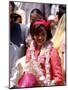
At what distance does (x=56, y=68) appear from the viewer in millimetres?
1741

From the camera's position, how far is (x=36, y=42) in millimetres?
1718

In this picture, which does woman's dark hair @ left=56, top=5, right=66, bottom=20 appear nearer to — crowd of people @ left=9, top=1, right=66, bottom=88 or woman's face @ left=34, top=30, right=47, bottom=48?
crowd of people @ left=9, top=1, right=66, bottom=88

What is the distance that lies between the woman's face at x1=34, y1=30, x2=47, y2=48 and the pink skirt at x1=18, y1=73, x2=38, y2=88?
242mm

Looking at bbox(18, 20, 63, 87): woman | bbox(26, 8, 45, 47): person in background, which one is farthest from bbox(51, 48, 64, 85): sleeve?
bbox(26, 8, 45, 47): person in background

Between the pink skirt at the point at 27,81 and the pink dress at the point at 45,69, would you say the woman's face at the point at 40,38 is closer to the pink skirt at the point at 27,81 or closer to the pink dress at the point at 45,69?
the pink dress at the point at 45,69

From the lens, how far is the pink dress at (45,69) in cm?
168

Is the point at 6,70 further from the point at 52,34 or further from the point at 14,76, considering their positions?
the point at 52,34

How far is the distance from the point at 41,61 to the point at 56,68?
14cm

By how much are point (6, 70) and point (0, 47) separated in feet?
0.59

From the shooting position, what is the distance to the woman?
1.69m

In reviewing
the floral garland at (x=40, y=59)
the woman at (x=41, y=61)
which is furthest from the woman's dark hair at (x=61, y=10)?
the floral garland at (x=40, y=59)

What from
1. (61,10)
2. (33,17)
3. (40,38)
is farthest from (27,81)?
(61,10)

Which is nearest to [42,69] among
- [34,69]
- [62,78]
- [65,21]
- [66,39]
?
[34,69]

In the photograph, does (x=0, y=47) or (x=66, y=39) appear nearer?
(x=0, y=47)
